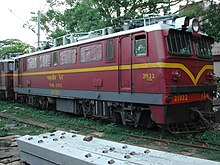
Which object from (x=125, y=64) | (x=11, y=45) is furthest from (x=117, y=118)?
(x=11, y=45)

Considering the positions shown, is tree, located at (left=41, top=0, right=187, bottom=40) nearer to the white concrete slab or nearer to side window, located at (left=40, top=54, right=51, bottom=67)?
side window, located at (left=40, top=54, right=51, bottom=67)

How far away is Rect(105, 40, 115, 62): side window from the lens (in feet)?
30.3

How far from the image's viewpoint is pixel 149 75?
7.85 metres

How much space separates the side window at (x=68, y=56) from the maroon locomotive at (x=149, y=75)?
77 mm

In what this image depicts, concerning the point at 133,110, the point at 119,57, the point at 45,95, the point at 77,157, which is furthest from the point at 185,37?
the point at 45,95

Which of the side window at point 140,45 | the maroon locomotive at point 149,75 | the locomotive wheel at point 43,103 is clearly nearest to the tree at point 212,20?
the maroon locomotive at point 149,75

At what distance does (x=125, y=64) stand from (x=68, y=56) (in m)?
3.67

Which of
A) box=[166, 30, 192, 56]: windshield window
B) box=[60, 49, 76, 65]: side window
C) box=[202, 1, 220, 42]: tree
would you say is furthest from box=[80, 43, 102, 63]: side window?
box=[202, 1, 220, 42]: tree

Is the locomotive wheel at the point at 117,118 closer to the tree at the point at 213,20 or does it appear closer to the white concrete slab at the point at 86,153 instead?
the white concrete slab at the point at 86,153

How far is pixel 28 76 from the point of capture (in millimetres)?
15453

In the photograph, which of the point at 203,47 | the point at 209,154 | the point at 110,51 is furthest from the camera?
the point at 110,51

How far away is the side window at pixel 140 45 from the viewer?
8.10 meters

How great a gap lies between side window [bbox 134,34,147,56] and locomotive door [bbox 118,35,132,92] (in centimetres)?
26

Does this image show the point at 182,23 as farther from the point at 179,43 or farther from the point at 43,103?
the point at 43,103
